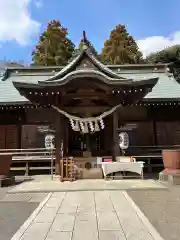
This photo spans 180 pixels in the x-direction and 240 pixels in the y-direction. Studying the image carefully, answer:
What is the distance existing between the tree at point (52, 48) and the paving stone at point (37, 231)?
2977 cm

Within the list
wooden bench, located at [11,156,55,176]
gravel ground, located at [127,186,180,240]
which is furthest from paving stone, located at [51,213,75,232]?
wooden bench, located at [11,156,55,176]

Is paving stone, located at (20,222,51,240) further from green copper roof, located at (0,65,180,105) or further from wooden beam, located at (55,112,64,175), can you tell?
green copper roof, located at (0,65,180,105)

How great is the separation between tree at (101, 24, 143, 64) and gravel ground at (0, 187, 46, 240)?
2663 cm

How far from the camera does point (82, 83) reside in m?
11.2

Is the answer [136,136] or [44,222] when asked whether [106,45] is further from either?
[44,222]

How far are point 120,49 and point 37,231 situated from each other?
30.8 m

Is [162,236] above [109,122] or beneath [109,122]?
beneath

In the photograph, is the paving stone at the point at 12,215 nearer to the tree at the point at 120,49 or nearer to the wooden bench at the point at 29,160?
the wooden bench at the point at 29,160

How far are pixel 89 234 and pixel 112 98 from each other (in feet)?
27.1

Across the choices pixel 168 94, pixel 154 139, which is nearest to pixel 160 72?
pixel 168 94

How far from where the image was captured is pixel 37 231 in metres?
4.32

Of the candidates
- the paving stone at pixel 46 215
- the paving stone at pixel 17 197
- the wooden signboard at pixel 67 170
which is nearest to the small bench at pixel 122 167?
the wooden signboard at pixel 67 170

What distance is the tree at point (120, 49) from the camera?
106 ft

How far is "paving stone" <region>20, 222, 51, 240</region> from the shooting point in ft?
13.2
